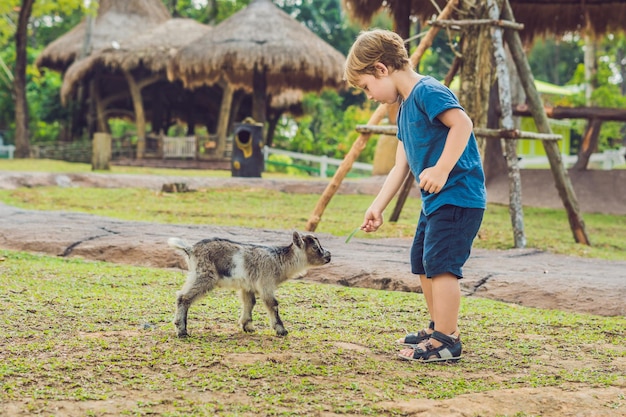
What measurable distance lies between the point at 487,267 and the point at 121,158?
1932 centimetres

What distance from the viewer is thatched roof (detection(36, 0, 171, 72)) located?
86.3ft

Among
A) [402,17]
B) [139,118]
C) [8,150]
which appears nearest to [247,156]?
[402,17]

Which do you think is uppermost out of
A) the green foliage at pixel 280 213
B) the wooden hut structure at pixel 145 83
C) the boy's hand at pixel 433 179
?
the wooden hut structure at pixel 145 83

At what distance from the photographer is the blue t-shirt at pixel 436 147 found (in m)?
3.71

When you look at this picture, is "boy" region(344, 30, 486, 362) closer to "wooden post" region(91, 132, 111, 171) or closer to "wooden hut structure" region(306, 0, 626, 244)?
"wooden hut structure" region(306, 0, 626, 244)

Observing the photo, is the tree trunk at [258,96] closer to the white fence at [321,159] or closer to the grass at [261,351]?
the white fence at [321,159]

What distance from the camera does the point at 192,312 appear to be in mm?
4516

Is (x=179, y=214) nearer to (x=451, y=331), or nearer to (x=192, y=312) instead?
(x=192, y=312)

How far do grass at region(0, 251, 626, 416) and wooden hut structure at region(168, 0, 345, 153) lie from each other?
16392mm

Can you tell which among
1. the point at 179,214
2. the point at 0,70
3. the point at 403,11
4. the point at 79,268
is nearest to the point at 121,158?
the point at 0,70

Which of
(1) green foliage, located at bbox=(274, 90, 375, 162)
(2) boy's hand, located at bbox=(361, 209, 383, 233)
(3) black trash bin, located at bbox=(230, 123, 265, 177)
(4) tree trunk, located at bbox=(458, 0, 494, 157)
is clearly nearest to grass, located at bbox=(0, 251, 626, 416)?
(2) boy's hand, located at bbox=(361, 209, 383, 233)

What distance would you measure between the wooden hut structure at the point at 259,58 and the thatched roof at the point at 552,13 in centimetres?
716

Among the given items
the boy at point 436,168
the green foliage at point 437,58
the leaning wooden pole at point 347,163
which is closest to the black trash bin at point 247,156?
the leaning wooden pole at point 347,163

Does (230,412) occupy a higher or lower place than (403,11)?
lower
